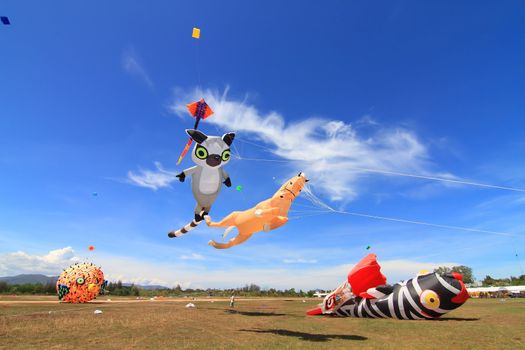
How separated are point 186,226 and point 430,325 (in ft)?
39.5

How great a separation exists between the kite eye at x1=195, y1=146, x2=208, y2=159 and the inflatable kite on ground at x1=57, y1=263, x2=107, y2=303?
21911mm

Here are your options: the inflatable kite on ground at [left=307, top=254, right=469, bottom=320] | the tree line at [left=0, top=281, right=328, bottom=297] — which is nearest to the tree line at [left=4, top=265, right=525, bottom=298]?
the tree line at [left=0, top=281, right=328, bottom=297]

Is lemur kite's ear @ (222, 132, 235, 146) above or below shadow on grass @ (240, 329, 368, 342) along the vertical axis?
above

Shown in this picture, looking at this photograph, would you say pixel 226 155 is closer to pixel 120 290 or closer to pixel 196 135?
pixel 196 135

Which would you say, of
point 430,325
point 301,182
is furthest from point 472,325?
point 301,182

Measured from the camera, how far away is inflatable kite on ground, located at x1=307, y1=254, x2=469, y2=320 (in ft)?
52.1

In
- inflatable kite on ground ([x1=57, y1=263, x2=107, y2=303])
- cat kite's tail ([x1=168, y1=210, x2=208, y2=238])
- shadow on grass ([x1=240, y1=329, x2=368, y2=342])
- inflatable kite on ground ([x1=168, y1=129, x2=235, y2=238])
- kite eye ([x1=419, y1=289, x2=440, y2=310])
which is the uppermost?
inflatable kite on ground ([x1=168, y1=129, x2=235, y2=238])

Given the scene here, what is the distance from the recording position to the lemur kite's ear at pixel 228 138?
1408 cm

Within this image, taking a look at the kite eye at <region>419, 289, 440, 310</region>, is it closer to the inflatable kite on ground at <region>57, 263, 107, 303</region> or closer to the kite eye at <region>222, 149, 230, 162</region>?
the kite eye at <region>222, 149, 230, 162</region>

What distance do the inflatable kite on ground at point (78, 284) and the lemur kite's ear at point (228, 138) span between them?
22372 mm

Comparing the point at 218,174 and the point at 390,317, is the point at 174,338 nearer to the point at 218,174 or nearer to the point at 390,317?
the point at 218,174

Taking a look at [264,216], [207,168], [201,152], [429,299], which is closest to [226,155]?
[207,168]

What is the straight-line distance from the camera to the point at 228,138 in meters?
14.1

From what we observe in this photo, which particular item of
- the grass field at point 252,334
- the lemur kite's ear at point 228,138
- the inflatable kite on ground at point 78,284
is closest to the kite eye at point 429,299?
the grass field at point 252,334
